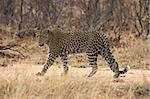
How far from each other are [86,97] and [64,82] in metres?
0.72

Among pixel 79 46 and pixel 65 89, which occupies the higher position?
pixel 79 46

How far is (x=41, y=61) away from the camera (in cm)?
1394

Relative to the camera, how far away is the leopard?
34.3 ft

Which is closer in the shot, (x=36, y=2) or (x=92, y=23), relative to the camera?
(x=92, y=23)

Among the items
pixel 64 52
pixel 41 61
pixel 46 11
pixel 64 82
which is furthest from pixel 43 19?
pixel 64 82

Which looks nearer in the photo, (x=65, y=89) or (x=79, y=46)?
(x=65, y=89)

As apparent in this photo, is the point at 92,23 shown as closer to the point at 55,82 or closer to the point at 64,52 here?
the point at 64,52

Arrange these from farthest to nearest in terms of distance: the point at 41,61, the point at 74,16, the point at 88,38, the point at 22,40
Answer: the point at 74,16
the point at 22,40
the point at 41,61
the point at 88,38

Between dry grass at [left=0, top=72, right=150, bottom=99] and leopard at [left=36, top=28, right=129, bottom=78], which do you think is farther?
leopard at [left=36, top=28, right=129, bottom=78]

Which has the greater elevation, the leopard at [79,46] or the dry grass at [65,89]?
the leopard at [79,46]

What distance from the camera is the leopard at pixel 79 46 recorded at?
34.3 feet

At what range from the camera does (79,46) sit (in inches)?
419

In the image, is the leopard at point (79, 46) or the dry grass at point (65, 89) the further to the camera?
the leopard at point (79, 46)

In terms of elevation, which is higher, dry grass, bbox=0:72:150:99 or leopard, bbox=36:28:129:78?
leopard, bbox=36:28:129:78
